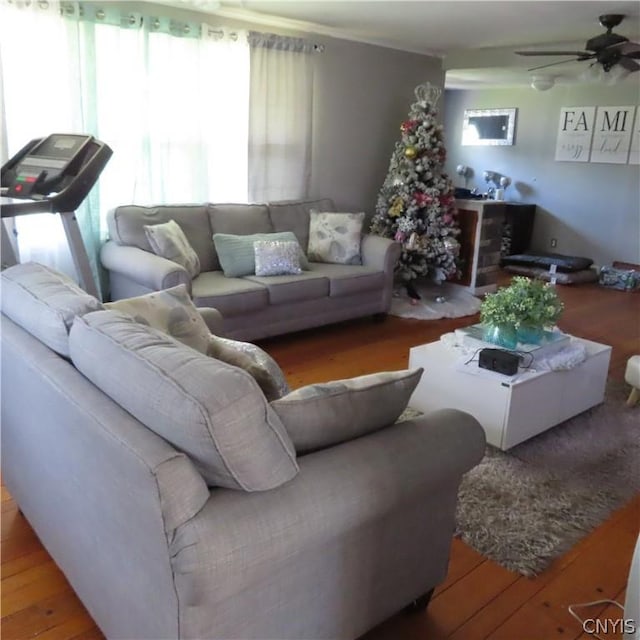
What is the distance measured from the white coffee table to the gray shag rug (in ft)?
0.33

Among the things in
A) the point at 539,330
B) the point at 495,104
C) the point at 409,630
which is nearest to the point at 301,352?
the point at 539,330

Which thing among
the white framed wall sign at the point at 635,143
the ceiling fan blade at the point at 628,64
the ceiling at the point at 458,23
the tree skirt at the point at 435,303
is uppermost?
the ceiling at the point at 458,23

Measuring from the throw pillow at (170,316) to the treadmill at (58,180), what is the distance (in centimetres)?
93

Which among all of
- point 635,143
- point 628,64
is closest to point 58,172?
point 628,64

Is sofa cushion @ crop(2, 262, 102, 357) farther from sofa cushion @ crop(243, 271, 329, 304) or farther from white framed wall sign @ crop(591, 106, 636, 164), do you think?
white framed wall sign @ crop(591, 106, 636, 164)

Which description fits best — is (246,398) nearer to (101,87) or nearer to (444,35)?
(101,87)

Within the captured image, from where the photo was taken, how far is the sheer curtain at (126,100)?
3523mm

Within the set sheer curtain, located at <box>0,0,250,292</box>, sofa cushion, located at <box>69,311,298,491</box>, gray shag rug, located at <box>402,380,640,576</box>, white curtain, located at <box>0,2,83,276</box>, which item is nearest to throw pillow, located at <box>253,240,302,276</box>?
sheer curtain, located at <box>0,0,250,292</box>

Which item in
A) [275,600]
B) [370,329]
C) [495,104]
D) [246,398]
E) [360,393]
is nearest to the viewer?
[246,398]

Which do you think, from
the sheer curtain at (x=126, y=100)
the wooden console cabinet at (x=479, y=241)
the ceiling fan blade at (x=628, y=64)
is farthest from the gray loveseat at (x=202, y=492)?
the wooden console cabinet at (x=479, y=241)

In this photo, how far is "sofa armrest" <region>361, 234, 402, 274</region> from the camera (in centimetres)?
450

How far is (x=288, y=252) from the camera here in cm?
416

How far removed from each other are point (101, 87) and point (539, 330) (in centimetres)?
299

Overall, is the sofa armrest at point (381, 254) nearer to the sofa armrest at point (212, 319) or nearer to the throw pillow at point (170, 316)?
the sofa armrest at point (212, 319)
